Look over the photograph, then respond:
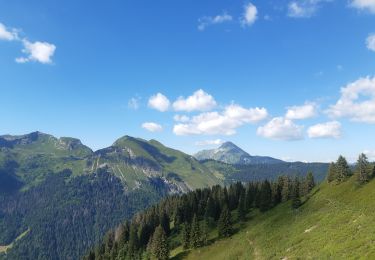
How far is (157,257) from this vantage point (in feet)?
390

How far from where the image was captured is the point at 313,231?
8644cm

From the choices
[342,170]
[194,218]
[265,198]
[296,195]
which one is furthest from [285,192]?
[194,218]

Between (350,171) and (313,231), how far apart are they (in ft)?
177

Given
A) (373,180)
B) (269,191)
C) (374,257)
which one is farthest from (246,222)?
(374,257)

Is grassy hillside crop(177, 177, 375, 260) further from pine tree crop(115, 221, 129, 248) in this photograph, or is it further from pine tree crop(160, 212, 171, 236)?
pine tree crop(115, 221, 129, 248)

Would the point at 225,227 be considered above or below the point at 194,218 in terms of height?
below

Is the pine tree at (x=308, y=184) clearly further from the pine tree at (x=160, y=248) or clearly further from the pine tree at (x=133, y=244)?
the pine tree at (x=133, y=244)

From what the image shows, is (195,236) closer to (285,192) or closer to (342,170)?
(285,192)

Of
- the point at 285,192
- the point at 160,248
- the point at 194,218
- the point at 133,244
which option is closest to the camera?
the point at 160,248

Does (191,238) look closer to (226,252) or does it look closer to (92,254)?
(226,252)

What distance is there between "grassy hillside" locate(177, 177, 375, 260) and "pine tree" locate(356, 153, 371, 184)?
3105 mm

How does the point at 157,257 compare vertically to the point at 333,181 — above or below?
below

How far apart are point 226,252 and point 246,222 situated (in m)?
27.9

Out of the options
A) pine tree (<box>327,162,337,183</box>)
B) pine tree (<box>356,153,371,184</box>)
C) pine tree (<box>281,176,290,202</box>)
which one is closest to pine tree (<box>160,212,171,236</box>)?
pine tree (<box>281,176,290,202</box>)
